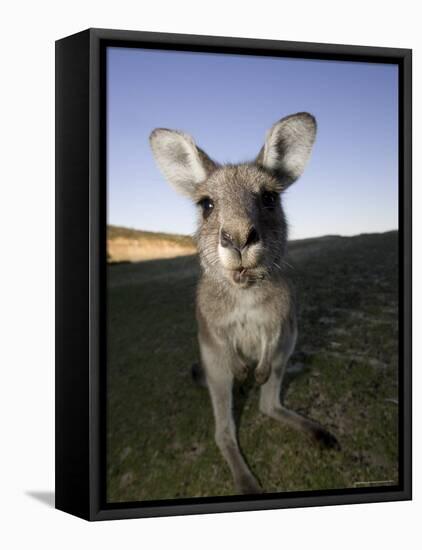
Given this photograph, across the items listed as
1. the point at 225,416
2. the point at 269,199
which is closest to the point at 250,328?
the point at 225,416

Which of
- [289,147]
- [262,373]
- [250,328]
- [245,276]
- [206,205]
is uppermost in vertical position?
[289,147]

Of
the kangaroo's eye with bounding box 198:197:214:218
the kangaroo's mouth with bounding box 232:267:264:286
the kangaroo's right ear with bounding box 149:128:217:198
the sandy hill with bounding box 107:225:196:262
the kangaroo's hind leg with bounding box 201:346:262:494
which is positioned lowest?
the kangaroo's hind leg with bounding box 201:346:262:494

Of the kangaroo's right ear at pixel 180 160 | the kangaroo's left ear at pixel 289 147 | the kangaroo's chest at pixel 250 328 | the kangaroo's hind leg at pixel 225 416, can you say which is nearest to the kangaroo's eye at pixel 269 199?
the kangaroo's left ear at pixel 289 147

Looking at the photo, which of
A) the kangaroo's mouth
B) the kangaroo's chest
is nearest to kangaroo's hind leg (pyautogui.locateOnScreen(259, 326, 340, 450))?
the kangaroo's chest

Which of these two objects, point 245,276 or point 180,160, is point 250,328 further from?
point 180,160

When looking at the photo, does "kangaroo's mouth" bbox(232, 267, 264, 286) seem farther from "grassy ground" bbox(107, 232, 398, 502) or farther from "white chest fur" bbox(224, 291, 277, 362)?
"grassy ground" bbox(107, 232, 398, 502)

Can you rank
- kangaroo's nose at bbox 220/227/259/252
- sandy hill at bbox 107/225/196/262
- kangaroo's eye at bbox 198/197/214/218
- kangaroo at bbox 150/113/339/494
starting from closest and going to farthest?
sandy hill at bbox 107/225/196/262, kangaroo's nose at bbox 220/227/259/252, kangaroo at bbox 150/113/339/494, kangaroo's eye at bbox 198/197/214/218

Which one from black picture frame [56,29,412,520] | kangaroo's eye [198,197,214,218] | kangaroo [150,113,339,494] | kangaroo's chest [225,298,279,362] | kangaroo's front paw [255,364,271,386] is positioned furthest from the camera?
kangaroo's front paw [255,364,271,386]

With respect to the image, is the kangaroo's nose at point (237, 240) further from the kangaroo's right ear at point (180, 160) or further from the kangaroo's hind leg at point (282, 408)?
the kangaroo's hind leg at point (282, 408)
